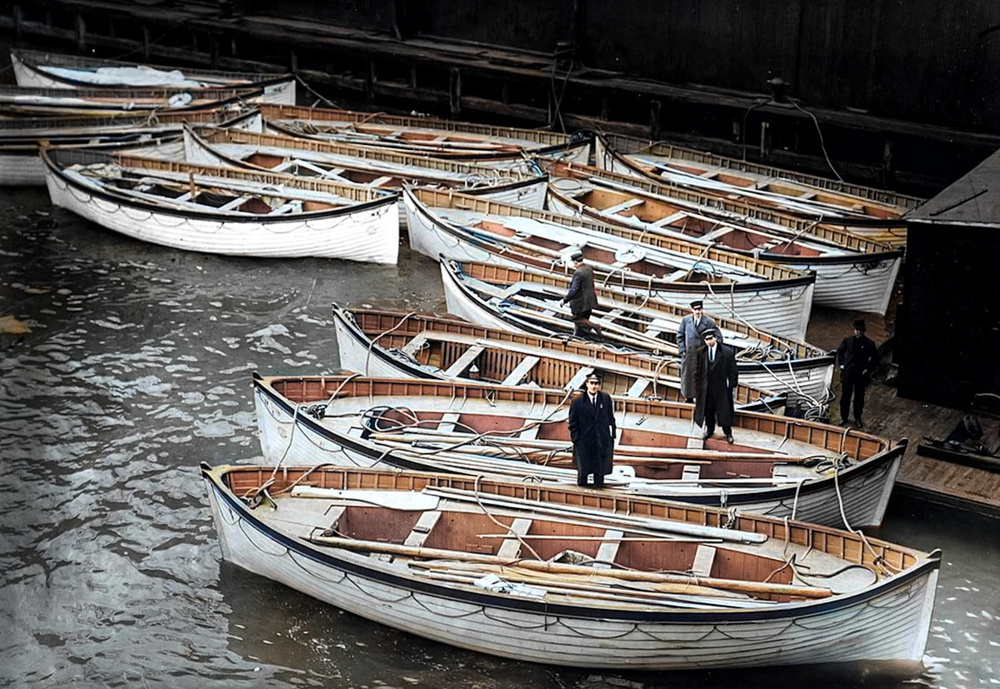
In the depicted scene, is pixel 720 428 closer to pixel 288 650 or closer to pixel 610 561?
pixel 610 561

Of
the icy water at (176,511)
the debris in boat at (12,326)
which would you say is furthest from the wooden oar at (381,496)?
the debris in boat at (12,326)

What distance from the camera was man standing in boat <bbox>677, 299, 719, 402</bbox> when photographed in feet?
49.7

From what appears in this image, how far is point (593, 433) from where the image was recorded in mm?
13570

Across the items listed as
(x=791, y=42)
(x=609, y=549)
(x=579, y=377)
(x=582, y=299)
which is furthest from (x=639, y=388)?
(x=791, y=42)

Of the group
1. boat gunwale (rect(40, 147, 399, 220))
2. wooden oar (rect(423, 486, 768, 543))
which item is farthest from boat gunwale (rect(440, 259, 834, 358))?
wooden oar (rect(423, 486, 768, 543))

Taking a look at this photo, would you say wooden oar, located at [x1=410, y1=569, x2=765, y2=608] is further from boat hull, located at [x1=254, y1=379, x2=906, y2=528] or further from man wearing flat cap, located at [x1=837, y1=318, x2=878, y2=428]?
man wearing flat cap, located at [x1=837, y1=318, x2=878, y2=428]

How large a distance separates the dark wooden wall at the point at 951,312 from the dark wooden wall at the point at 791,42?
9.98 metres

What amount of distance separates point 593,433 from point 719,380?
1844 mm

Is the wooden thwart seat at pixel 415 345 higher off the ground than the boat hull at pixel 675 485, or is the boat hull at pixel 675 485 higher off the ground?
the wooden thwart seat at pixel 415 345

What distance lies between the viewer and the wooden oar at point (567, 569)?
39.8 ft

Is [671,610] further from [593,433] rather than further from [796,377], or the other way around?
[796,377]

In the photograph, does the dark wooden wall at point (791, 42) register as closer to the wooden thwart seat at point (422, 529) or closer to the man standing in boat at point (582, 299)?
the man standing in boat at point (582, 299)

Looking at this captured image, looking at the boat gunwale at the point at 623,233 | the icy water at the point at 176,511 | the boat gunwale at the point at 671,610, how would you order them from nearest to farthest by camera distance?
the boat gunwale at the point at 671,610 < the icy water at the point at 176,511 < the boat gunwale at the point at 623,233

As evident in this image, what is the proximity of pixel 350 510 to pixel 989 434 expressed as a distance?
7855 mm
